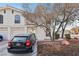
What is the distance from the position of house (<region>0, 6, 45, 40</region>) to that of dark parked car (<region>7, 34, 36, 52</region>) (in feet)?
0.39

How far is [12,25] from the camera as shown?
22281 mm

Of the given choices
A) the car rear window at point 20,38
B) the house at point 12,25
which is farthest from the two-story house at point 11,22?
the car rear window at point 20,38

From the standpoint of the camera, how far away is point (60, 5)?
875 inches

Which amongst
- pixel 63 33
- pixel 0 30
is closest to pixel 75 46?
pixel 63 33

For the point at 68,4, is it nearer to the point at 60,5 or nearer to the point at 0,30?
the point at 60,5

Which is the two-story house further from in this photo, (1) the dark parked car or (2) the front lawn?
(2) the front lawn

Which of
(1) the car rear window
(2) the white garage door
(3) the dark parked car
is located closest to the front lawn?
(3) the dark parked car

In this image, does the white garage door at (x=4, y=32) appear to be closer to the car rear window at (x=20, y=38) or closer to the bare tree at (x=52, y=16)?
the car rear window at (x=20, y=38)

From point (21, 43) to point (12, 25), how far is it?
0.48 meters

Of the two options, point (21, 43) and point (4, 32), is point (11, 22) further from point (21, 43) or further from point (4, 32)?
point (21, 43)

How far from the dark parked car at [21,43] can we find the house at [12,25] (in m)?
0.12

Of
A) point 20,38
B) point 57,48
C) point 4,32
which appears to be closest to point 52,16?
point 57,48

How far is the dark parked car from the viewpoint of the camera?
2220 cm

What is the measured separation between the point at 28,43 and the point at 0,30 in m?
0.73
